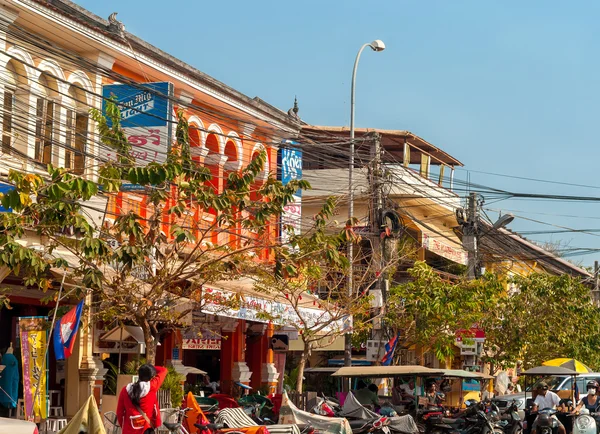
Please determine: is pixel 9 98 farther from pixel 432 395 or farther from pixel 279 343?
pixel 279 343

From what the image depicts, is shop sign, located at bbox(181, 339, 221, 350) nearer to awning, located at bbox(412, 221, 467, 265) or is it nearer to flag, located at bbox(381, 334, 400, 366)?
flag, located at bbox(381, 334, 400, 366)

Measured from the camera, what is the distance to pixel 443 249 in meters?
38.1

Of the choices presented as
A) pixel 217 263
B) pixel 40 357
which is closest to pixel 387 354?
pixel 217 263

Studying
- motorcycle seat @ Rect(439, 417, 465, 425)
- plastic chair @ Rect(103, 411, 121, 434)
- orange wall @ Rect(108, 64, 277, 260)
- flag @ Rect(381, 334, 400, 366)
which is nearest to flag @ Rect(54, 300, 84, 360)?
plastic chair @ Rect(103, 411, 121, 434)

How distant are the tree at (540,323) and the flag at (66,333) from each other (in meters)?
17.7

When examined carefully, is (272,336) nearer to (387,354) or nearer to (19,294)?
(387,354)

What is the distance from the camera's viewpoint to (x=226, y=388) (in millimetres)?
27156

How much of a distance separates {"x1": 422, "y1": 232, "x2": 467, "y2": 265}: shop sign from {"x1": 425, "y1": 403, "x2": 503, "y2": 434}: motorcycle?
58.0 feet

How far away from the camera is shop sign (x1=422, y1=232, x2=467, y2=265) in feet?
119

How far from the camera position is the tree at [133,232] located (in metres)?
13.1

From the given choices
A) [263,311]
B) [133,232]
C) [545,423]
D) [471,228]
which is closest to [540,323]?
[471,228]

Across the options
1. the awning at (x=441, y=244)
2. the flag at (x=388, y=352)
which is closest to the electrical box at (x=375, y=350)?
the flag at (x=388, y=352)

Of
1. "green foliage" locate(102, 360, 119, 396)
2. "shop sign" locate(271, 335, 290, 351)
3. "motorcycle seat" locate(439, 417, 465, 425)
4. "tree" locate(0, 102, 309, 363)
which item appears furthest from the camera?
"shop sign" locate(271, 335, 290, 351)

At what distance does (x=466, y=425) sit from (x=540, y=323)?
14805 millimetres
